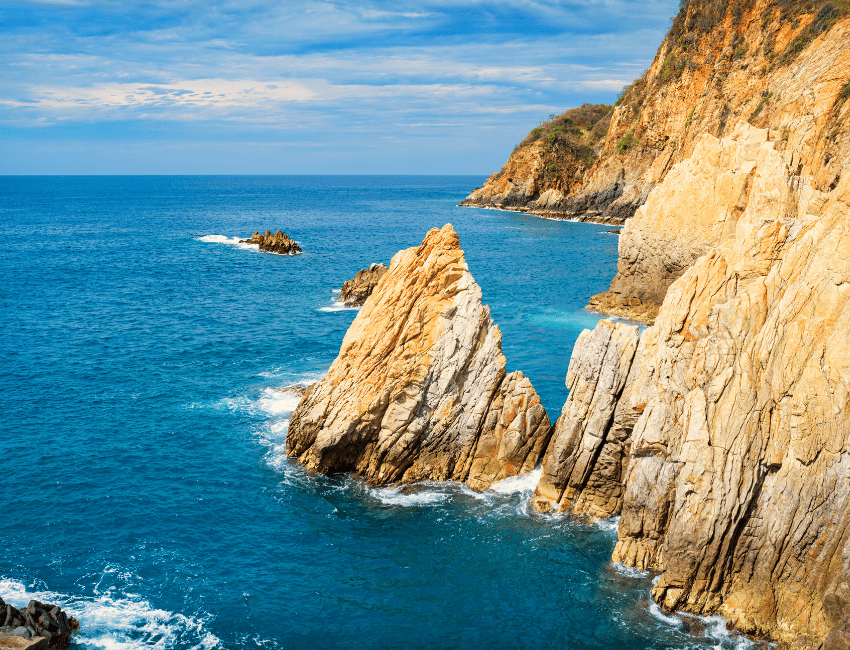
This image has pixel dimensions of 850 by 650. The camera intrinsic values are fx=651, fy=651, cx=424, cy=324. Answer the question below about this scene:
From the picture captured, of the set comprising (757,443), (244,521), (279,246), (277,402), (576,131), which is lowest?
(244,521)

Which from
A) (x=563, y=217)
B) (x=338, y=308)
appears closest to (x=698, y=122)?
(x=563, y=217)

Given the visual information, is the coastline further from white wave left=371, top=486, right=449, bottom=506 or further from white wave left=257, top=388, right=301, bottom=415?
white wave left=371, top=486, right=449, bottom=506

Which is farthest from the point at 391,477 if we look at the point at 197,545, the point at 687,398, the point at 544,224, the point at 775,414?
the point at 544,224

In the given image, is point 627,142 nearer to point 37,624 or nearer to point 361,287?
point 361,287

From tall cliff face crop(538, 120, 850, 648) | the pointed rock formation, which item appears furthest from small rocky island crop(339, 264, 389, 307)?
tall cliff face crop(538, 120, 850, 648)

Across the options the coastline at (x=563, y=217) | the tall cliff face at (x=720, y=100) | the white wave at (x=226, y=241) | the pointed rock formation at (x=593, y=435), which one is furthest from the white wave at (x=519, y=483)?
the coastline at (x=563, y=217)

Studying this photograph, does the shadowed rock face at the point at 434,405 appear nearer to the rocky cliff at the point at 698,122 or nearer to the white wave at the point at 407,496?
the white wave at the point at 407,496

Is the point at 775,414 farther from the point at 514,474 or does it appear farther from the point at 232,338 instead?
the point at 232,338
